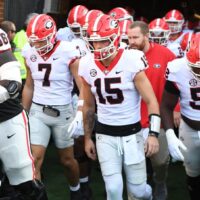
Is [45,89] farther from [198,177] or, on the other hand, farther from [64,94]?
[198,177]

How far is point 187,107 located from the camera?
4.37m

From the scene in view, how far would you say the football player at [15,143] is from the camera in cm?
392

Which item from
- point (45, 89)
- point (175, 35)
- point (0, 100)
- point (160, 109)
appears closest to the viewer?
point (0, 100)

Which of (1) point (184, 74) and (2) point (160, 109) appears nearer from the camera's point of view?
(1) point (184, 74)

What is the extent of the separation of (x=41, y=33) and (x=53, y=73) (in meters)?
0.38

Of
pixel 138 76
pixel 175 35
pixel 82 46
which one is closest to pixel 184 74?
pixel 138 76

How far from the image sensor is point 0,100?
3.66m

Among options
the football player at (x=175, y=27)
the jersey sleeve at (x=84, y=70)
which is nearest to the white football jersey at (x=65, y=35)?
the football player at (x=175, y=27)

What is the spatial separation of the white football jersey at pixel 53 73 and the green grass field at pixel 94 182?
40.3 inches

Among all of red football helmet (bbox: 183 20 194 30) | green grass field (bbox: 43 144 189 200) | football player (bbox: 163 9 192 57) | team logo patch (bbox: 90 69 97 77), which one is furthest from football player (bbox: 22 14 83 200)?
red football helmet (bbox: 183 20 194 30)

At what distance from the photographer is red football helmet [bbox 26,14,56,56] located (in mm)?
4773

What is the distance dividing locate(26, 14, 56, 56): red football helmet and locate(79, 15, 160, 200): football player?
0.65 meters

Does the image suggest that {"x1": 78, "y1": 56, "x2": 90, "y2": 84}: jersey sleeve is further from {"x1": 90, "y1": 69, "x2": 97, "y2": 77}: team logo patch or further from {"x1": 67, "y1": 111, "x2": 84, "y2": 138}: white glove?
{"x1": 67, "y1": 111, "x2": 84, "y2": 138}: white glove

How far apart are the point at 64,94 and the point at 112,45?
3.42ft
